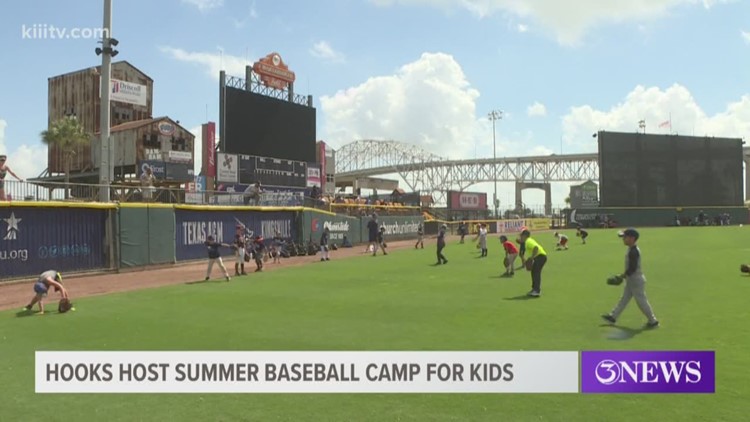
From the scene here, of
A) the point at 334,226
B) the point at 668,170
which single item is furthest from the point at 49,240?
the point at 668,170

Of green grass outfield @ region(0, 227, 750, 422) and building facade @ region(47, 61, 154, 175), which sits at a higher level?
building facade @ region(47, 61, 154, 175)

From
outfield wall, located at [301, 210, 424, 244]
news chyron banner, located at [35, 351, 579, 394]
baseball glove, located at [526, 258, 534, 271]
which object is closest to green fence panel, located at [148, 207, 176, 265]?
outfield wall, located at [301, 210, 424, 244]

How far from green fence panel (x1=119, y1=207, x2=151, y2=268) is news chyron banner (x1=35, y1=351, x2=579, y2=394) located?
13.9 meters

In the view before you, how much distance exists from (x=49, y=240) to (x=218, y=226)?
806cm

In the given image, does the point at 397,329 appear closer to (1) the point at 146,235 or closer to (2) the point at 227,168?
(1) the point at 146,235

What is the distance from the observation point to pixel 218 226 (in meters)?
25.6

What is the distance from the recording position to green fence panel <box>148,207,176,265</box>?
21984 millimetres

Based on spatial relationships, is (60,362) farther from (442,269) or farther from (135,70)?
(135,70)

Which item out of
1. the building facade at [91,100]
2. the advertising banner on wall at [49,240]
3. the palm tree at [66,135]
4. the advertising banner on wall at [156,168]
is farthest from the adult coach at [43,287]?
the building facade at [91,100]

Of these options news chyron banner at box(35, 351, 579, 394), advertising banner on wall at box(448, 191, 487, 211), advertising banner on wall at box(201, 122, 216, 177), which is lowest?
news chyron banner at box(35, 351, 579, 394)

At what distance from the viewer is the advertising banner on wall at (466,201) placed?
2653 inches

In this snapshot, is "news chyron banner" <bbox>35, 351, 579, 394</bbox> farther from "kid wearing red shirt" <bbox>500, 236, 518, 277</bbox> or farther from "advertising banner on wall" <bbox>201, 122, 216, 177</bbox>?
"advertising banner on wall" <bbox>201, 122, 216, 177</bbox>
